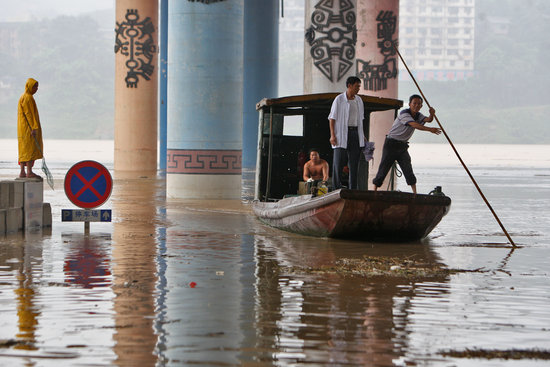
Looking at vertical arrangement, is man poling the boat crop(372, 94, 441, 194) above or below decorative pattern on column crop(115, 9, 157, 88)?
below

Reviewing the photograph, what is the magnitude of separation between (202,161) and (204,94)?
1.48 metres

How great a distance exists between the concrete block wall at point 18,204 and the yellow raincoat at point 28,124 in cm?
62

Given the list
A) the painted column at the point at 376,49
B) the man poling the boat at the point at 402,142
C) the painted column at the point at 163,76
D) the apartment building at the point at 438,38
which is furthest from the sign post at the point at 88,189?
the apartment building at the point at 438,38

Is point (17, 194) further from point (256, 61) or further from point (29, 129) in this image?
point (256, 61)

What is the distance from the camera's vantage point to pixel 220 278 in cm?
938

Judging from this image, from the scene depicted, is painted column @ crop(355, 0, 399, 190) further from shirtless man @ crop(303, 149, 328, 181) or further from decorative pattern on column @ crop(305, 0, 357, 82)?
shirtless man @ crop(303, 149, 328, 181)

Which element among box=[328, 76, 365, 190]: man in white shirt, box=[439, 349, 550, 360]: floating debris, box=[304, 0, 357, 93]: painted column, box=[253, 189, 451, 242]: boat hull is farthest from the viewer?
box=[304, 0, 357, 93]: painted column

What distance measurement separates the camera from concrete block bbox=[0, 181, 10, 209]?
505 inches

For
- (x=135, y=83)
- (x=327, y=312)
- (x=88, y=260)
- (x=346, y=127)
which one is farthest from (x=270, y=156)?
(x=135, y=83)

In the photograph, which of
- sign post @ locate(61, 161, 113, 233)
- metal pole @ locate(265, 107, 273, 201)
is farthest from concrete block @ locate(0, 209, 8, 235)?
metal pole @ locate(265, 107, 273, 201)

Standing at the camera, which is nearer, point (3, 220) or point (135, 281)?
point (135, 281)

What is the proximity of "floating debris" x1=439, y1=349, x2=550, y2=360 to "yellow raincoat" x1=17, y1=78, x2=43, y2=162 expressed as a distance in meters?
8.90

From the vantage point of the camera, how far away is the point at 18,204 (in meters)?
13.2

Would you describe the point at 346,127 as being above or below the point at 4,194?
above
